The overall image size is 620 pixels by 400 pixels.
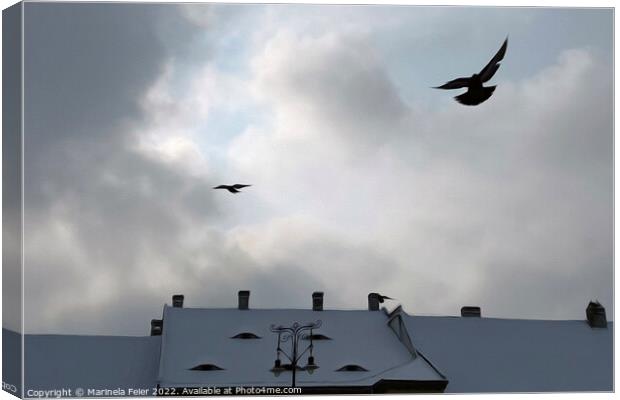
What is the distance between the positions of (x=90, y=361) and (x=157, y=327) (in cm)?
133

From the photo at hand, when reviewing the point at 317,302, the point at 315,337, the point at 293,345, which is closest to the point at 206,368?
the point at 293,345

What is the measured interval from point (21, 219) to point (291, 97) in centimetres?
473

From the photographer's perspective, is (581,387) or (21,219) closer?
(21,219)

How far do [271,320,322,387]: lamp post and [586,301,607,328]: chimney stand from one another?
15.1 feet

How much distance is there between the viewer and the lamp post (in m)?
24.9

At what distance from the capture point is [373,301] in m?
25.9

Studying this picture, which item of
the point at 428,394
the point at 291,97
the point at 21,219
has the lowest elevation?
the point at 428,394

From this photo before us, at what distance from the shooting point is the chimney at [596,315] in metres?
25.6

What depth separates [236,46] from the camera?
81.4ft

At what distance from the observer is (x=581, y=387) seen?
990 inches

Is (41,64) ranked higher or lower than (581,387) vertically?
higher

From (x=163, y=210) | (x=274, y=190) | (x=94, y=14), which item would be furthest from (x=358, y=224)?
(x=94, y=14)

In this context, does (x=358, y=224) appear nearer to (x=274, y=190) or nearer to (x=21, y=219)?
(x=274, y=190)

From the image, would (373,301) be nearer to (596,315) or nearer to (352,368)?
(352,368)
